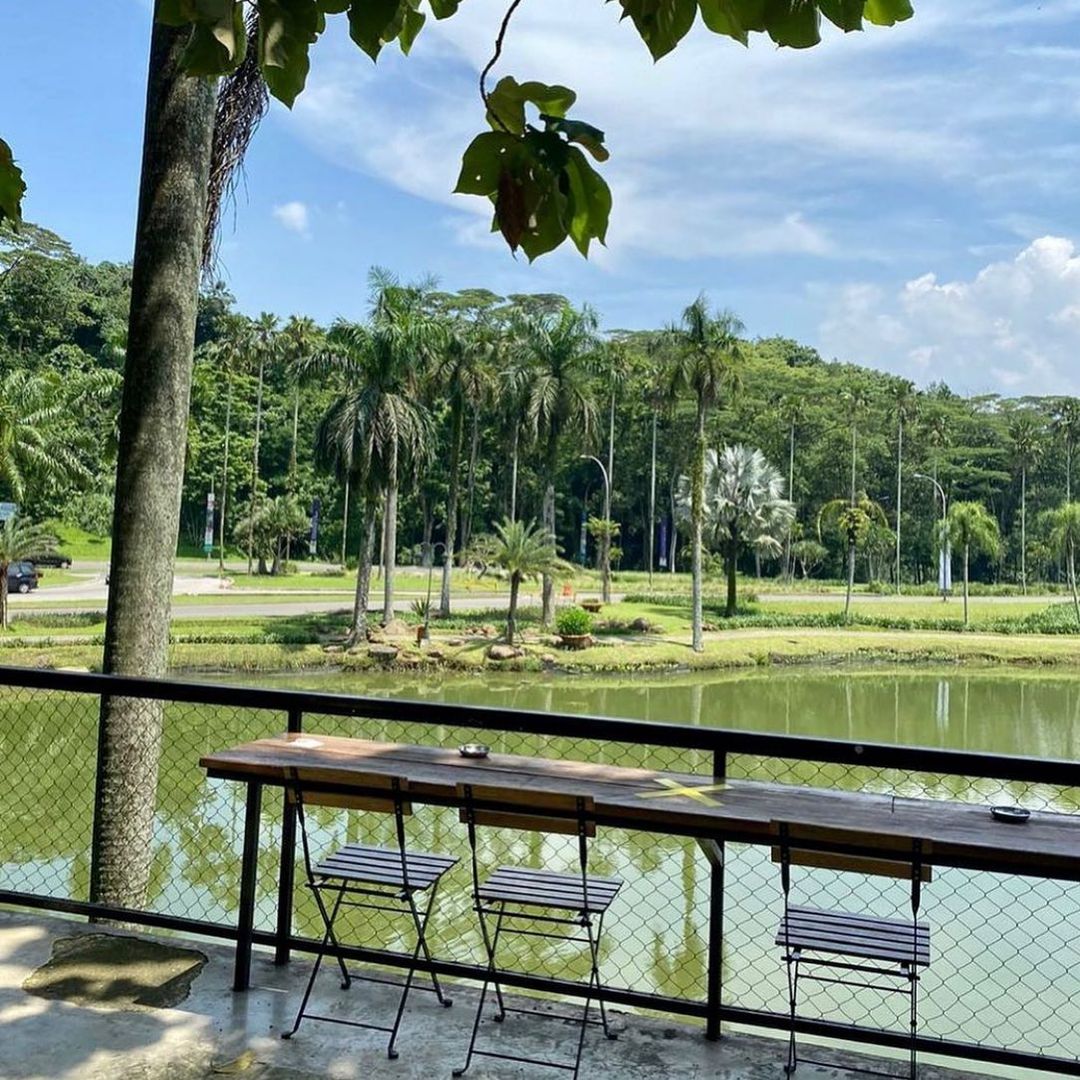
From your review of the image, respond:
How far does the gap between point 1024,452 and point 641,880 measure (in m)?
52.8

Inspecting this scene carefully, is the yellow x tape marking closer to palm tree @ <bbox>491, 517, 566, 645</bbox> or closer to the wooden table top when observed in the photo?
the wooden table top

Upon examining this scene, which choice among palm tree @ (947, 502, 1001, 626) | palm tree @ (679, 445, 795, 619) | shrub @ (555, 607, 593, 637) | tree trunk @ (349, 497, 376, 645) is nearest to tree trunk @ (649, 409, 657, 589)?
palm tree @ (679, 445, 795, 619)

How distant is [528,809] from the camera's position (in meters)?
2.33

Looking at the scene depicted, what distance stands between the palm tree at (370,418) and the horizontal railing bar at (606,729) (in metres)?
21.0

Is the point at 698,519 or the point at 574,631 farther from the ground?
the point at 698,519

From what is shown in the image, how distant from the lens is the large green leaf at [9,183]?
1381 mm

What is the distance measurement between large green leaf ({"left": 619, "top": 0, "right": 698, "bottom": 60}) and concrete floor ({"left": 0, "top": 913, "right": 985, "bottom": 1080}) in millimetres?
2216

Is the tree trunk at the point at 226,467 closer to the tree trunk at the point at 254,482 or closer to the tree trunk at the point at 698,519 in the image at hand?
the tree trunk at the point at 254,482

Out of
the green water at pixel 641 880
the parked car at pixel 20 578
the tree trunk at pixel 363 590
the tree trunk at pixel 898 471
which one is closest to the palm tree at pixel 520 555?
the tree trunk at pixel 363 590

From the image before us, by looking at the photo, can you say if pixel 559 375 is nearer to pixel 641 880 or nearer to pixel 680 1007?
pixel 641 880

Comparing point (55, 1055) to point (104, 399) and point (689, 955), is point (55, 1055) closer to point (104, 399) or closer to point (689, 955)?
point (689, 955)

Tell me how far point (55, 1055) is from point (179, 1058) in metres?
0.29

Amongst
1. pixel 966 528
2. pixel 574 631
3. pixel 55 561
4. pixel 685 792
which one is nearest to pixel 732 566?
pixel 966 528

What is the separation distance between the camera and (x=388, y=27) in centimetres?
104
